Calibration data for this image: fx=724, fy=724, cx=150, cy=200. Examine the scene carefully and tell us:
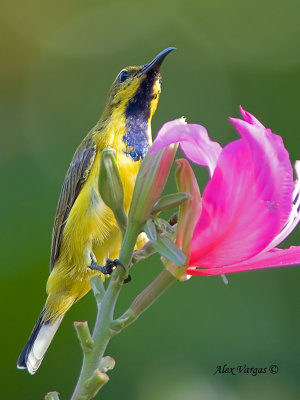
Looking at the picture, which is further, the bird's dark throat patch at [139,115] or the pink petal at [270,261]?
the bird's dark throat patch at [139,115]

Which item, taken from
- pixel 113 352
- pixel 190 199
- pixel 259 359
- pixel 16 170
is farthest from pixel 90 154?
pixel 190 199

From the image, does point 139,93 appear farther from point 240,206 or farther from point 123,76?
point 240,206

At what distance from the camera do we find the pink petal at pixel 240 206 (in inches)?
35.8

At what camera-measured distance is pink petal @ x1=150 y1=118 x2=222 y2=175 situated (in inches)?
36.2

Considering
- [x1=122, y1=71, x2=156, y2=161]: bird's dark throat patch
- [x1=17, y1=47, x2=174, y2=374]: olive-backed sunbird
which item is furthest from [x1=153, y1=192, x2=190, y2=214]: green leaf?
[x1=122, y1=71, x2=156, y2=161]: bird's dark throat patch

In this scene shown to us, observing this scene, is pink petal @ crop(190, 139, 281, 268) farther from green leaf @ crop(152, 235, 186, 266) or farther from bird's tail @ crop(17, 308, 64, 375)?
bird's tail @ crop(17, 308, 64, 375)

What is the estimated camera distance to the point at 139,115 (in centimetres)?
246

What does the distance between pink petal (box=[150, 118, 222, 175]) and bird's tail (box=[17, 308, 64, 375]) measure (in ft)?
3.64

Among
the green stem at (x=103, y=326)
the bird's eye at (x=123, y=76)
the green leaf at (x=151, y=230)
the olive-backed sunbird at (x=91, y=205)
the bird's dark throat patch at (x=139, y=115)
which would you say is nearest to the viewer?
the green stem at (x=103, y=326)

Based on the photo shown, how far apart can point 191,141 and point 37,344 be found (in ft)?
4.32

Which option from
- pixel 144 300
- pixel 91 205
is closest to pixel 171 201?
pixel 144 300

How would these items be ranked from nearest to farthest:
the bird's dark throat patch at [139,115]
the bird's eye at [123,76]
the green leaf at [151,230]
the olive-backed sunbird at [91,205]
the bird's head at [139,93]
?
1. the green leaf at [151,230]
2. the olive-backed sunbird at [91,205]
3. the bird's dark throat patch at [139,115]
4. the bird's head at [139,93]
5. the bird's eye at [123,76]

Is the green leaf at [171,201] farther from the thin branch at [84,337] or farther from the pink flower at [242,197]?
the thin branch at [84,337]

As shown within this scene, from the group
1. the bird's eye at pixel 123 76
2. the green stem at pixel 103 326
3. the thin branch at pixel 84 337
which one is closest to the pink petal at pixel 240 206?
the green stem at pixel 103 326
